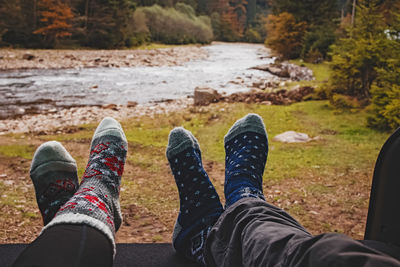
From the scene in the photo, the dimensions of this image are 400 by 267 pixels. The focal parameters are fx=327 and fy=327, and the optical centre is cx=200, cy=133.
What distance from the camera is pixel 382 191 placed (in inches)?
37.9

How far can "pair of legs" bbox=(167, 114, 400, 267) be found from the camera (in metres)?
0.60

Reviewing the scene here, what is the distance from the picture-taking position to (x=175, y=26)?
89.4 ft

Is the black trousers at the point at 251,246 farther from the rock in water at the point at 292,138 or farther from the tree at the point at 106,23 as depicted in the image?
the tree at the point at 106,23

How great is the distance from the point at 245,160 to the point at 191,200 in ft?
1.17

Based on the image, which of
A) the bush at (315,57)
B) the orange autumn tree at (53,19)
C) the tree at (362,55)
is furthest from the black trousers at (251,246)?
the orange autumn tree at (53,19)

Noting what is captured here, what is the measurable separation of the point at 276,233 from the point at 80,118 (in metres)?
5.22

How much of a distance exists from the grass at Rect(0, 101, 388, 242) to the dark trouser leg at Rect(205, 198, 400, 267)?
0.79m

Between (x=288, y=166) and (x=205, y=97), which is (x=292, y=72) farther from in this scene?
(x=288, y=166)

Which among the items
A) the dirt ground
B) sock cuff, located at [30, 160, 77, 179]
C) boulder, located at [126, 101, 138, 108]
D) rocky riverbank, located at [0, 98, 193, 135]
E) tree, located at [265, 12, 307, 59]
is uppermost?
tree, located at [265, 12, 307, 59]

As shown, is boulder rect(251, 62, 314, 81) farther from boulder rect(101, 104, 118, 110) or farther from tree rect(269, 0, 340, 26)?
boulder rect(101, 104, 118, 110)

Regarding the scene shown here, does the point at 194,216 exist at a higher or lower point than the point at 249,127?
lower

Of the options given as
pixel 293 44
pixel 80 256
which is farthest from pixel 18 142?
pixel 293 44

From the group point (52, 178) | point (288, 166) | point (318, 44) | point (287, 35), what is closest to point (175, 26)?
point (287, 35)

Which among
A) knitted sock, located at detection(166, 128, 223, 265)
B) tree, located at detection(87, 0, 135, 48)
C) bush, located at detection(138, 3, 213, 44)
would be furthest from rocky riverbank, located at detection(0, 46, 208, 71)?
knitted sock, located at detection(166, 128, 223, 265)
